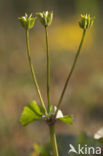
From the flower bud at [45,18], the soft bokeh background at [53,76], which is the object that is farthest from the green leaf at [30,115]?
the soft bokeh background at [53,76]

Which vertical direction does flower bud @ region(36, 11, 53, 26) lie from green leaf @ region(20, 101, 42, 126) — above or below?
above

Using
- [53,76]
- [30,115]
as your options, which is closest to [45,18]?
[30,115]

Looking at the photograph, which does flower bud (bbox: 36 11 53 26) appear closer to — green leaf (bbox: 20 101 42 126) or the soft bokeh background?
green leaf (bbox: 20 101 42 126)

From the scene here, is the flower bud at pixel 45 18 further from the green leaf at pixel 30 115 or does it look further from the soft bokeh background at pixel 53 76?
the soft bokeh background at pixel 53 76

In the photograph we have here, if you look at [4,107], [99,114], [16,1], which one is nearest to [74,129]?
[99,114]

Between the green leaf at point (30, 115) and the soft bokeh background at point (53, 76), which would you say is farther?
the soft bokeh background at point (53, 76)

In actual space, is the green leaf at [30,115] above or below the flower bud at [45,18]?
below

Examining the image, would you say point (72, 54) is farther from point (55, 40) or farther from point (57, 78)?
point (57, 78)

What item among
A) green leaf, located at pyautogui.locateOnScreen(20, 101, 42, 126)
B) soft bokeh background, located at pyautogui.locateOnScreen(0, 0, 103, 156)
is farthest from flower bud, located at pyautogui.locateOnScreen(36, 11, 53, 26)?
soft bokeh background, located at pyautogui.locateOnScreen(0, 0, 103, 156)
